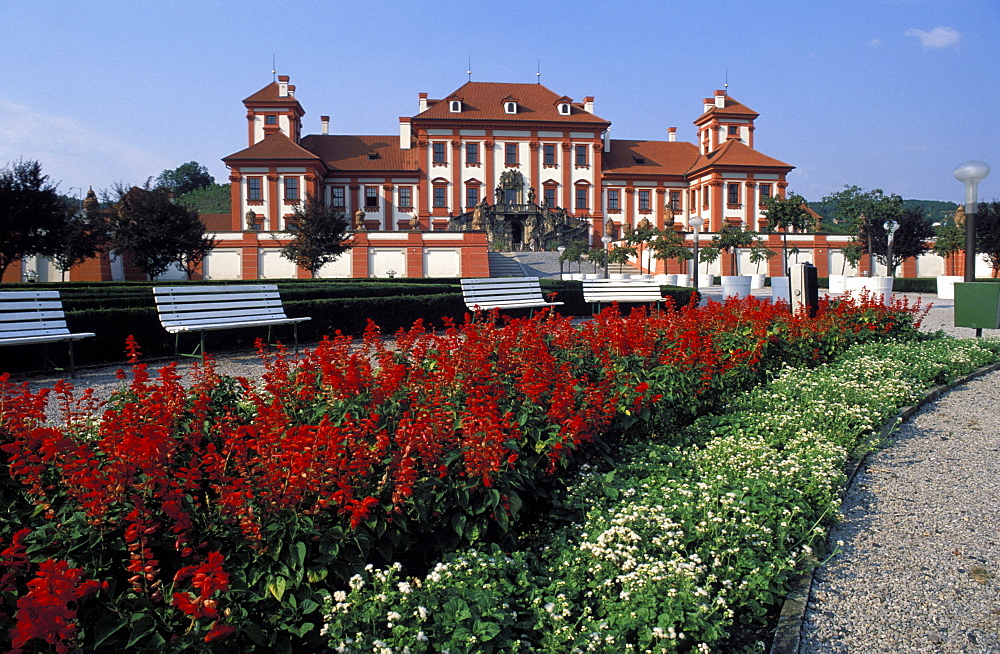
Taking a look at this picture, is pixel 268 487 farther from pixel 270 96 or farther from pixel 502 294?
pixel 270 96

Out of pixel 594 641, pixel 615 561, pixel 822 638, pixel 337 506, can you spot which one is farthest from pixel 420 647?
pixel 822 638

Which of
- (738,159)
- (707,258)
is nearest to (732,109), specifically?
(738,159)

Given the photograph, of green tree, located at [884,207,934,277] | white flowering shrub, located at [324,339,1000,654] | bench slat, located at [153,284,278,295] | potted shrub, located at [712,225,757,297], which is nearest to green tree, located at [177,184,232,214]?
potted shrub, located at [712,225,757,297]

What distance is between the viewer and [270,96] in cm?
5366

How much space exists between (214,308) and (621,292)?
761cm

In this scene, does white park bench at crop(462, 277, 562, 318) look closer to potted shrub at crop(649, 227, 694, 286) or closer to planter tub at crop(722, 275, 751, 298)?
planter tub at crop(722, 275, 751, 298)

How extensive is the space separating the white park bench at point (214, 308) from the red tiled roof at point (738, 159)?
4767cm

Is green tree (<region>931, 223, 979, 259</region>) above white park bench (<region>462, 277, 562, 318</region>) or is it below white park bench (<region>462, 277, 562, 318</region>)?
above

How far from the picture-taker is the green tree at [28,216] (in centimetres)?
1859

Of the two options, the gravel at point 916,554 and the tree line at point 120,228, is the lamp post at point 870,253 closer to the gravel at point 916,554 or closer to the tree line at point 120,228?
the tree line at point 120,228

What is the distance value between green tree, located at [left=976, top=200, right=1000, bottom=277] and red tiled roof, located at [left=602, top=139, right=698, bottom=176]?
27648 mm

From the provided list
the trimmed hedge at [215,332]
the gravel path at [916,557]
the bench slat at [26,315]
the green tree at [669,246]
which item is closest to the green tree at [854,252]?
the green tree at [669,246]

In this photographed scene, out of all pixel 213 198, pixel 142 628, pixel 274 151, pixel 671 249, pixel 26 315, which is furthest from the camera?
pixel 213 198

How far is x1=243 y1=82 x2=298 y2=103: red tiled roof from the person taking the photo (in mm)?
52875
